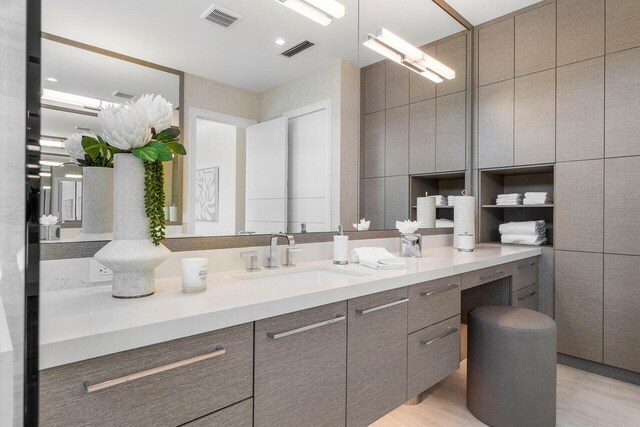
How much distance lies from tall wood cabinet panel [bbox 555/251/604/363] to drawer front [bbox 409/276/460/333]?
1330 mm

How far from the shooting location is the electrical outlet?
115cm

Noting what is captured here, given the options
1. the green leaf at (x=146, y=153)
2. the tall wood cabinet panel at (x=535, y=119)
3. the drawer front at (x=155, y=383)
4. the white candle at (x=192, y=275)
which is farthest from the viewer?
the tall wood cabinet panel at (x=535, y=119)

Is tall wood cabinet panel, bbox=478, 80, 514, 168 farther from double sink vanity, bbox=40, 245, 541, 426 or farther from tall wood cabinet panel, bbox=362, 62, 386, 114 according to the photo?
double sink vanity, bbox=40, 245, 541, 426

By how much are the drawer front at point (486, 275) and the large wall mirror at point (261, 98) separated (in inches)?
25.4

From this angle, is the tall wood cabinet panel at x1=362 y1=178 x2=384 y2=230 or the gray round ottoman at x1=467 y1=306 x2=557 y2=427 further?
the tall wood cabinet panel at x1=362 y1=178 x2=384 y2=230

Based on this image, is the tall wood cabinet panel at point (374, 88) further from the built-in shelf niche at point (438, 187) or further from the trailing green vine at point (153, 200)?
the trailing green vine at point (153, 200)

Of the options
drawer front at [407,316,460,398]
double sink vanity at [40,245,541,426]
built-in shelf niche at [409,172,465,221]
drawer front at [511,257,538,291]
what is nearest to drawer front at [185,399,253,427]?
double sink vanity at [40,245,541,426]

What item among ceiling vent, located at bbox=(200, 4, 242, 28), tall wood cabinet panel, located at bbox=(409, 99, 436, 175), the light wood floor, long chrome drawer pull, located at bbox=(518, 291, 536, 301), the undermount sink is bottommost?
the light wood floor

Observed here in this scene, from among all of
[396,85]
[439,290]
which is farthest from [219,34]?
[439,290]

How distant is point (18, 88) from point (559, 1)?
3.34 m

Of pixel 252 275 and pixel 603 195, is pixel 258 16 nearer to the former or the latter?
pixel 252 275

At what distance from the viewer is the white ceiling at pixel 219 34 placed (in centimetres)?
118

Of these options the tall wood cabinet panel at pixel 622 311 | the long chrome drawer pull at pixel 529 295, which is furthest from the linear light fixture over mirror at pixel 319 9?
the tall wood cabinet panel at pixel 622 311

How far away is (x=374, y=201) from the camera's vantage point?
90.7 inches
